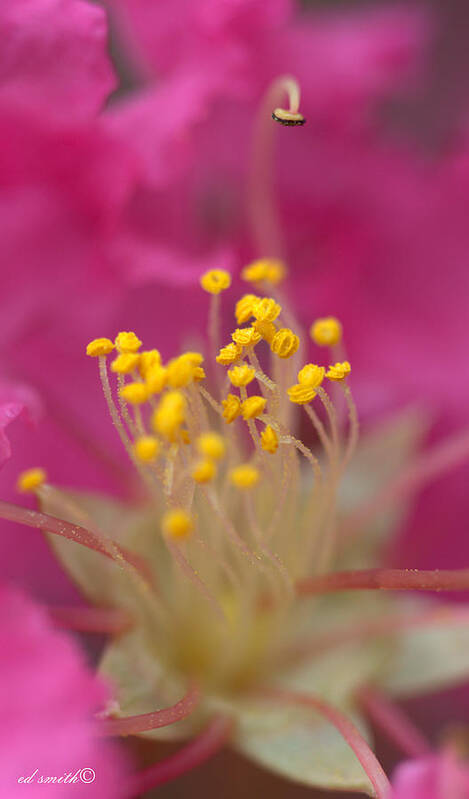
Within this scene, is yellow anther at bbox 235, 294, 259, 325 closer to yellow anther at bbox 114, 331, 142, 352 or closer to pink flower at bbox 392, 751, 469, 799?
yellow anther at bbox 114, 331, 142, 352

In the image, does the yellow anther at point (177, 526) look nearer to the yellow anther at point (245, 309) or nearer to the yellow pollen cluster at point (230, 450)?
the yellow pollen cluster at point (230, 450)

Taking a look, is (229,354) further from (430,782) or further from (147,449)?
(430,782)

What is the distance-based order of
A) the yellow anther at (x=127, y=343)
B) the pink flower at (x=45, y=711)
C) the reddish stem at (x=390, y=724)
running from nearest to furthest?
1. the pink flower at (x=45, y=711)
2. the yellow anther at (x=127, y=343)
3. the reddish stem at (x=390, y=724)

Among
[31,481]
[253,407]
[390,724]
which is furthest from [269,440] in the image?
[390,724]

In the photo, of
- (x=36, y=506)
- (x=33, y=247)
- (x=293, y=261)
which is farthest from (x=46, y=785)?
(x=293, y=261)

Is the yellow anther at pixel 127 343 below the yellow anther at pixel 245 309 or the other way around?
below

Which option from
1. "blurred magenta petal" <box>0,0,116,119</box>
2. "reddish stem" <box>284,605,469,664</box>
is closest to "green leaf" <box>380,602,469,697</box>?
"reddish stem" <box>284,605,469,664</box>

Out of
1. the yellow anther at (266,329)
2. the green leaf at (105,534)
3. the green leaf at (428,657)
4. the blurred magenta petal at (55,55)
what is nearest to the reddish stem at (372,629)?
the green leaf at (428,657)
